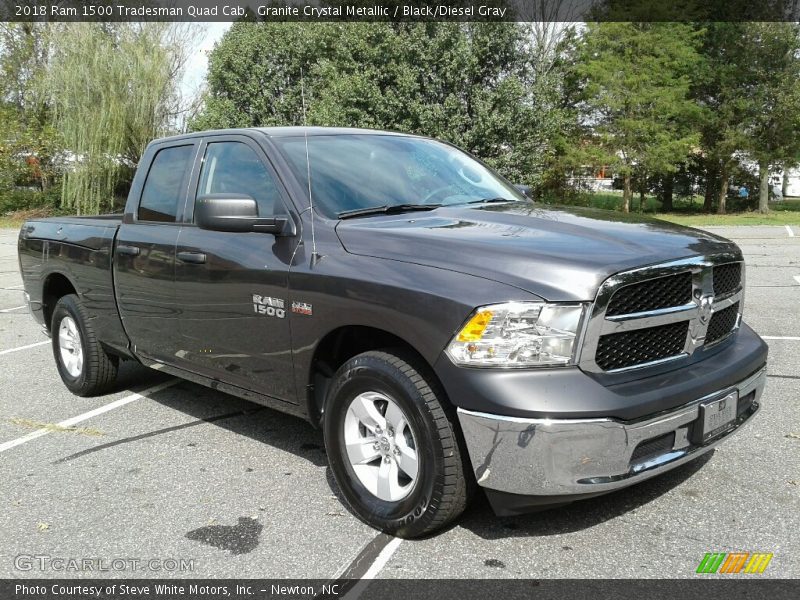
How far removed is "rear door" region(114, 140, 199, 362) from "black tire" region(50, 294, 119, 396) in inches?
26.2

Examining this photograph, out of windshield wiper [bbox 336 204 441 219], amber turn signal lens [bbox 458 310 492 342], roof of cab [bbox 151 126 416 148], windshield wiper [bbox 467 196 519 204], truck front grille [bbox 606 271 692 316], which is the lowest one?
amber turn signal lens [bbox 458 310 492 342]

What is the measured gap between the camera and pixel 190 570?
3125mm

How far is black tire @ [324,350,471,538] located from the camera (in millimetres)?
3045

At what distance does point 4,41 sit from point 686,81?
3303 cm

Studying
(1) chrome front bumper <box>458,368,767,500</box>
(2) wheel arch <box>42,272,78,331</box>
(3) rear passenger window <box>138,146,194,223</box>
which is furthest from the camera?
(2) wheel arch <box>42,272,78,331</box>

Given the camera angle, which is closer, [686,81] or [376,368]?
[376,368]

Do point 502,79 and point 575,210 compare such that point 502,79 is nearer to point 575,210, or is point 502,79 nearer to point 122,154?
point 122,154

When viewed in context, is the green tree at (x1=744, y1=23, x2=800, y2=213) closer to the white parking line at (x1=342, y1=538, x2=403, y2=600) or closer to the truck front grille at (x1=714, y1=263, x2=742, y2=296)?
the truck front grille at (x1=714, y1=263, x2=742, y2=296)

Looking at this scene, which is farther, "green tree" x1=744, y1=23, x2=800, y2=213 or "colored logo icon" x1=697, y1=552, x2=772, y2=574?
"green tree" x1=744, y1=23, x2=800, y2=213

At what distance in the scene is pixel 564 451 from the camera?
281 cm

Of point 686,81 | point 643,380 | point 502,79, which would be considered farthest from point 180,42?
point 643,380

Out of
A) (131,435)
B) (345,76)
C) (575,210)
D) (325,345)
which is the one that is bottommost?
(131,435)

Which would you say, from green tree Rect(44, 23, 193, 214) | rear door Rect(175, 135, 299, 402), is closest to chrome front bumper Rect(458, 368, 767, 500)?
rear door Rect(175, 135, 299, 402)

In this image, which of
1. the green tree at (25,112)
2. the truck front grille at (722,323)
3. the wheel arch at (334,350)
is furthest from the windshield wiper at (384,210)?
the green tree at (25,112)
